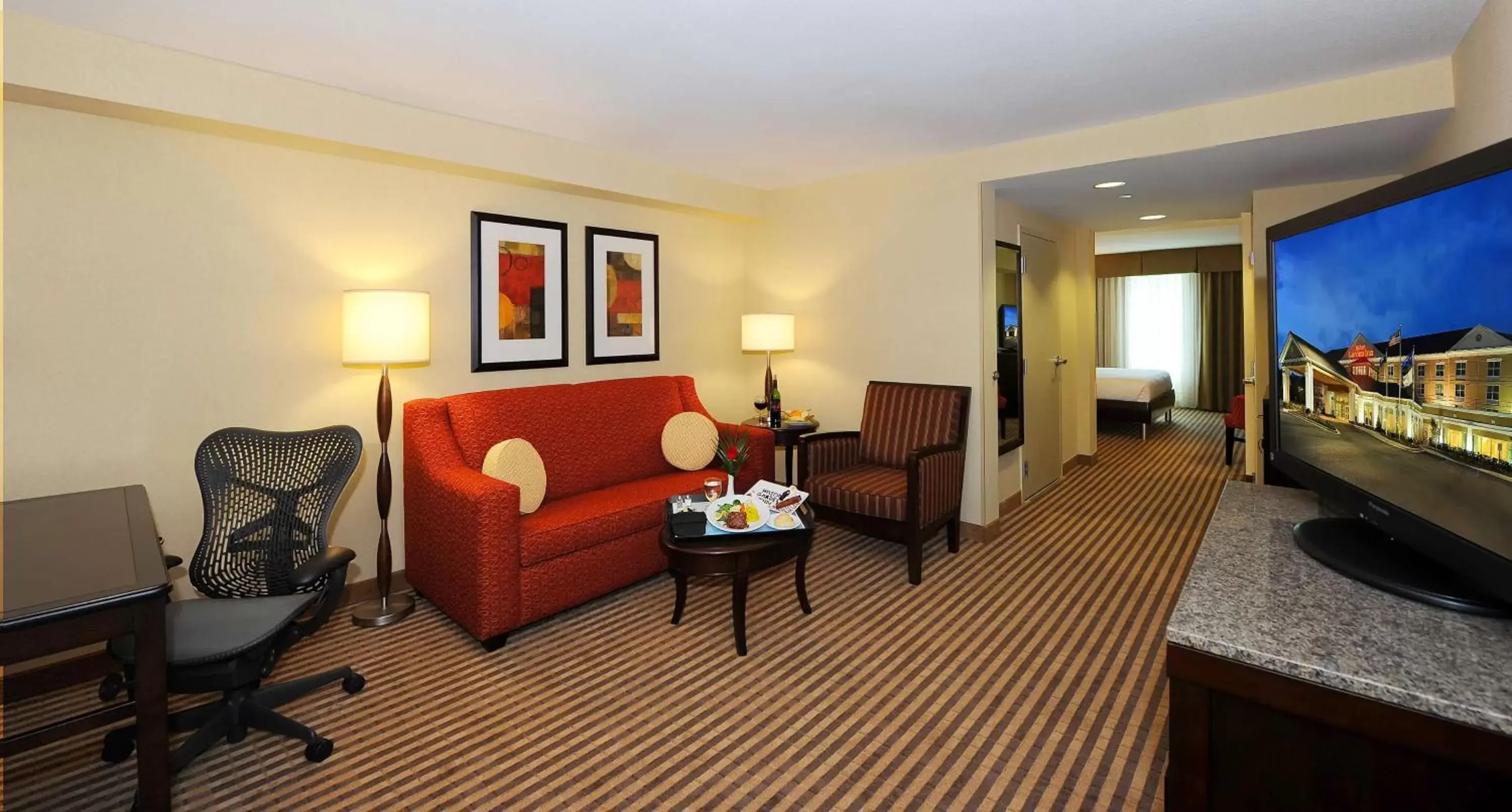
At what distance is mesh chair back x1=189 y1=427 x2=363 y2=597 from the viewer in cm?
228

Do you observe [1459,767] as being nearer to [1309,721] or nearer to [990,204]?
[1309,721]

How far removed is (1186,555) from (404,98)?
477cm

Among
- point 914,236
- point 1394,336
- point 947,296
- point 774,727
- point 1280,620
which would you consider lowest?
point 774,727

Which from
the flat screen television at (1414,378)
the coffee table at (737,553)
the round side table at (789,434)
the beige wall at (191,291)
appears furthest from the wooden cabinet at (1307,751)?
the beige wall at (191,291)

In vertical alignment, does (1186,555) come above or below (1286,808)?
below

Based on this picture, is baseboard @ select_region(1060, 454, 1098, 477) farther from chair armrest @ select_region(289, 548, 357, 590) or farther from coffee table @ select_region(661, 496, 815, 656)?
chair armrest @ select_region(289, 548, 357, 590)

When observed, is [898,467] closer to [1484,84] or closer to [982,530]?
[982,530]

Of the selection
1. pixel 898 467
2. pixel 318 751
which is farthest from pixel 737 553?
pixel 898 467

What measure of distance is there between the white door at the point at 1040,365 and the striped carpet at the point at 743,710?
5.07ft

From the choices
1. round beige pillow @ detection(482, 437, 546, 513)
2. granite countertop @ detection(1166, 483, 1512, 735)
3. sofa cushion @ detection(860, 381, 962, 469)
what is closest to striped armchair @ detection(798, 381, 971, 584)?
sofa cushion @ detection(860, 381, 962, 469)

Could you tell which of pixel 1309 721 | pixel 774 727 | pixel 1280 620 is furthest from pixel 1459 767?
pixel 774 727

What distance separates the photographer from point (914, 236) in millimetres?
4137

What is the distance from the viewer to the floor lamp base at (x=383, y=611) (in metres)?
2.94

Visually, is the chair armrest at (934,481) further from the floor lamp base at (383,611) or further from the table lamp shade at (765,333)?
the floor lamp base at (383,611)
